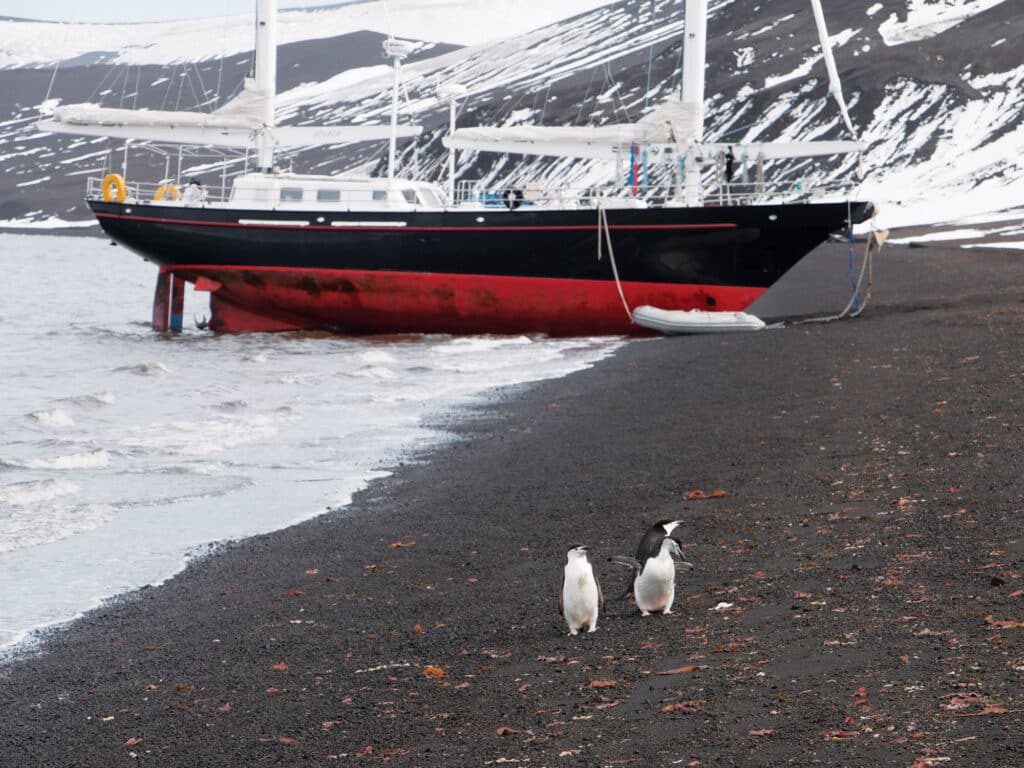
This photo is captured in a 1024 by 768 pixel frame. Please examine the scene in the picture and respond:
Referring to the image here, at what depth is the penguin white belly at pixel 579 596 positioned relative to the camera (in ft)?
21.6

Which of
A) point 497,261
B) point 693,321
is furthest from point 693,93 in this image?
point 693,321

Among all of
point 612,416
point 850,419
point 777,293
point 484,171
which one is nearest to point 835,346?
point 612,416

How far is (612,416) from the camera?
1522 cm

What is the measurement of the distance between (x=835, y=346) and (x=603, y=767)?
51.9 feet

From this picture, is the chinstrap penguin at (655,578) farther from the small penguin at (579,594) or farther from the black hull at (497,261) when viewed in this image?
the black hull at (497,261)

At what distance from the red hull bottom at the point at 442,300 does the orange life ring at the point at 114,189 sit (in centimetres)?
312

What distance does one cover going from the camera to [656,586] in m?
6.74

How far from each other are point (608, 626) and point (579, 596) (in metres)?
0.40

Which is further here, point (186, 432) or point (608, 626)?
point (186, 432)

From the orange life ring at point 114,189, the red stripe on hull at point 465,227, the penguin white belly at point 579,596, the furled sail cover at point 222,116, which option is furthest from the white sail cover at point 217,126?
the penguin white belly at point 579,596

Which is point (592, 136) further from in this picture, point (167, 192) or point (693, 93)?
point (167, 192)

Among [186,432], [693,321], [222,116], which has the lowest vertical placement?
[186,432]

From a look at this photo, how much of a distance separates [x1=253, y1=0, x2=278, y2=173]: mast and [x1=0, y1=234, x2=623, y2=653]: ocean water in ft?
15.3

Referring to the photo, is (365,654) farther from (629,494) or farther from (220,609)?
(629,494)
